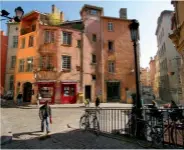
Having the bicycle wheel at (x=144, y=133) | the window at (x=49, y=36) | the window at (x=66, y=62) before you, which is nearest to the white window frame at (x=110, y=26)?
the window at (x=66, y=62)

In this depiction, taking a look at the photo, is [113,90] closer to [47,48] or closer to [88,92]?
[88,92]

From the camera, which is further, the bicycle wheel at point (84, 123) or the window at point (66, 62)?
the window at point (66, 62)

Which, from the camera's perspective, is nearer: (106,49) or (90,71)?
(90,71)

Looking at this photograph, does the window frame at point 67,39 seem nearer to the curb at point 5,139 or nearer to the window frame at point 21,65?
the window frame at point 21,65

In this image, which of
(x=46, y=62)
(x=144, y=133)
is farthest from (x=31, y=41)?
(x=144, y=133)

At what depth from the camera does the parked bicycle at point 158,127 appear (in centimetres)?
642

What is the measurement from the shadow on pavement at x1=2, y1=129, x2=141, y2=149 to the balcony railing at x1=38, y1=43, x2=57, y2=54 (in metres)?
19.8

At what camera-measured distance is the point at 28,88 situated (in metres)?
27.6

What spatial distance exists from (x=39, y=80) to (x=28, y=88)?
2948 millimetres

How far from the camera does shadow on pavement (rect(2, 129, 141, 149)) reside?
670cm

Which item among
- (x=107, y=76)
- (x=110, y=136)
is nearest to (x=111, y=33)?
(x=107, y=76)

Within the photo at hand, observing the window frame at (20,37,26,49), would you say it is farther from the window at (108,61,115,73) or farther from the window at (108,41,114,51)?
the window at (108,61,115,73)

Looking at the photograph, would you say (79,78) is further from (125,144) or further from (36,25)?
(125,144)

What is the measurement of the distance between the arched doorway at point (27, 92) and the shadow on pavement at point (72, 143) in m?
20.1
